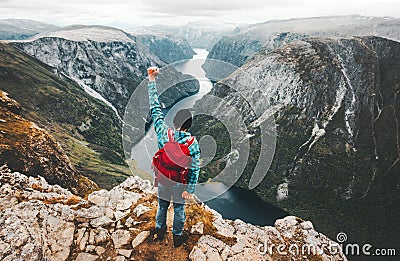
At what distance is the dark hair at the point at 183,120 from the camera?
11062 millimetres

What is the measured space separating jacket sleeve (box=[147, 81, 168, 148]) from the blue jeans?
1.94m

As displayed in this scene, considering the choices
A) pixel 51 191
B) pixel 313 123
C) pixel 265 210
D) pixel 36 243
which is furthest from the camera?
pixel 313 123

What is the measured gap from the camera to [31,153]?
37.8 metres

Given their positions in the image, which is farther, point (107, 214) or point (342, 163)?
point (342, 163)

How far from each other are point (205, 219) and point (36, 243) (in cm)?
847

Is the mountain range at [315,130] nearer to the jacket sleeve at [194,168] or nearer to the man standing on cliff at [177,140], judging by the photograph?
the man standing on cliff at [177,140]

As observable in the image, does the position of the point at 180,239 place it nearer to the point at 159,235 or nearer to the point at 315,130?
the point at 159,235

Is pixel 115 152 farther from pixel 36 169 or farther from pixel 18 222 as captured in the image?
pixel 18 222

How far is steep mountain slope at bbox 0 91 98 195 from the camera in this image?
3291cm

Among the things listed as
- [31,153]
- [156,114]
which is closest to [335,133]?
[31,153]

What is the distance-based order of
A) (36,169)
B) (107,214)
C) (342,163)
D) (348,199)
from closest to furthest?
1. (107,214)
2. (36,169)
3. (348,199)
4. (342,163)

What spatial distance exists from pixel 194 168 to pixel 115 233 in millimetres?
6299

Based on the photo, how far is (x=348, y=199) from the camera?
145 meters

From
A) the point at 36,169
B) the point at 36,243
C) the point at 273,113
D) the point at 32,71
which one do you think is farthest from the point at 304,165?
the point at 32,71
